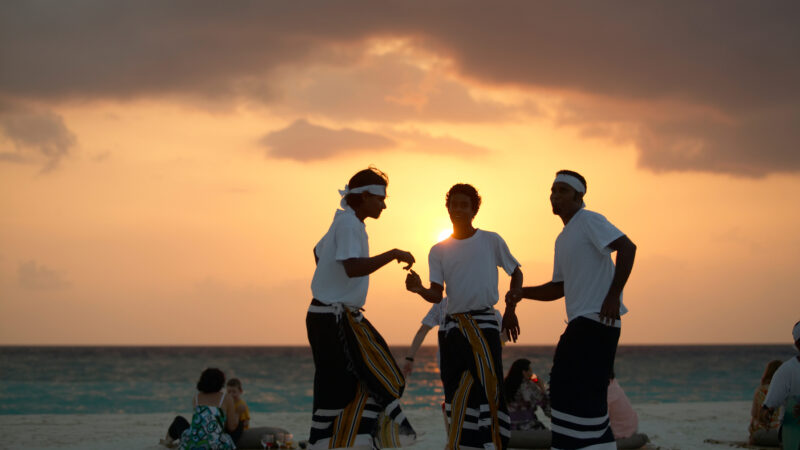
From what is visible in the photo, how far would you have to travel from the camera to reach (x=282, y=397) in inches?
1411

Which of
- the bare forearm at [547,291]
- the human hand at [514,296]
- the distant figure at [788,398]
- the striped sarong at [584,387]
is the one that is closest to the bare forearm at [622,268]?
the striped sarong at [584,387]

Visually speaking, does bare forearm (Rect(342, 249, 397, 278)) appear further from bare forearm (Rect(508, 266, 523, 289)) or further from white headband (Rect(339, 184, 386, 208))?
bare forearm (Rect(508, 266, 523, 289))

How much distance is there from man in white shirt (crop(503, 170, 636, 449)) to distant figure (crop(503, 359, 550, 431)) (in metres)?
4.13

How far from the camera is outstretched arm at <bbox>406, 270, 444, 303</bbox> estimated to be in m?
6.55

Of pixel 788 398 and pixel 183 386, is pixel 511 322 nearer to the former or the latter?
pixel 788 398

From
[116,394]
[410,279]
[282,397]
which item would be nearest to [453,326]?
[410,279]

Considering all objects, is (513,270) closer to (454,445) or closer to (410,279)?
(410,279)

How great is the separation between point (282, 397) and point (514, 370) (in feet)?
89.1

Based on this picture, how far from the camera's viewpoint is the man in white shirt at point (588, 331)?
214 inches

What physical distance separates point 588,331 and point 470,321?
57.9 inches

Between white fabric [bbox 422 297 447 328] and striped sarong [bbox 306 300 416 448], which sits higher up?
white fabric [bbox 422 297 447 328]

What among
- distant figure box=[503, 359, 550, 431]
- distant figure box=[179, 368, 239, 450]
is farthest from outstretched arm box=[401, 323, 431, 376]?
distant figure box=[179, 368, 239, 450]

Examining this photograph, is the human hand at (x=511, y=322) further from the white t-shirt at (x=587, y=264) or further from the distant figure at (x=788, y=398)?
the distant figure at (x=788, y=398)

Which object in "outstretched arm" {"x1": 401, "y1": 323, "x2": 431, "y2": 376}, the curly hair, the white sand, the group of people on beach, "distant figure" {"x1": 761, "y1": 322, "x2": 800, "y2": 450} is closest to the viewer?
the group of people on beach
